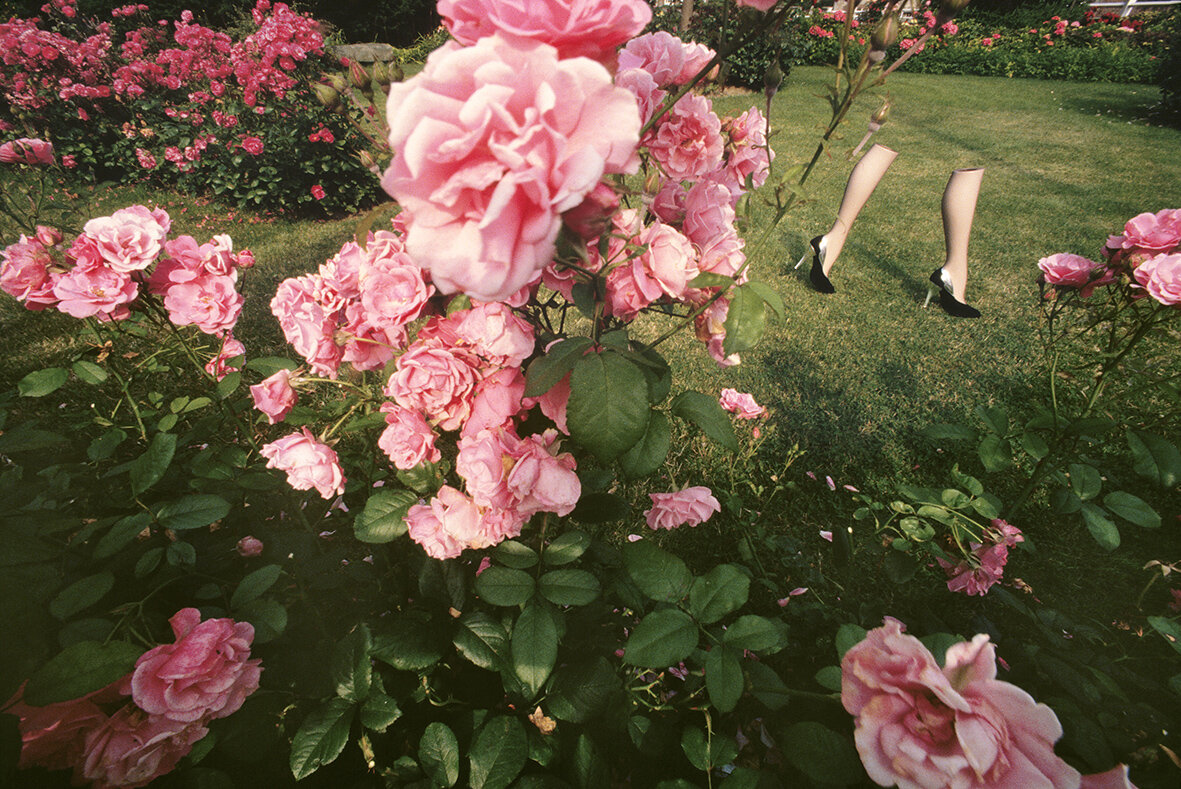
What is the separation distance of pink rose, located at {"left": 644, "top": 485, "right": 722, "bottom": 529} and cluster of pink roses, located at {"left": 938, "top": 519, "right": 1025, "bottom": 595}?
60cm

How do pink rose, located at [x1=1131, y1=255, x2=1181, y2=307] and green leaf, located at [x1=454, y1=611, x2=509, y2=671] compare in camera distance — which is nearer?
green leaf, located at [x1=454, y1=611, x2=509, y2=671]

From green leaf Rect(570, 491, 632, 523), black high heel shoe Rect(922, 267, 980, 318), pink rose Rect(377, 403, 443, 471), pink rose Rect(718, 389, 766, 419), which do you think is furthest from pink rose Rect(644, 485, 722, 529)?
black high heel shoe Rect(922, 267, 980, 318)

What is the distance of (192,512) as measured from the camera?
3.09ft

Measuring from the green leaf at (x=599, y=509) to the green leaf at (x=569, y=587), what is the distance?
12 cm

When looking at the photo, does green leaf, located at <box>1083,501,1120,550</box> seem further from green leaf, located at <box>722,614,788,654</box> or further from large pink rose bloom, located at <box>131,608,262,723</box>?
large pink rose bloom, located at <box>131,608,262,723</box>

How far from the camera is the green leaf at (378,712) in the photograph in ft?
2.74

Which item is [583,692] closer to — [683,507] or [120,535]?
[683,507]

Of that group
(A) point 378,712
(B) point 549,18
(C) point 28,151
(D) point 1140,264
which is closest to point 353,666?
(A) point 378,712

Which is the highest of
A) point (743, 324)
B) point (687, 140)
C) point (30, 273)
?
point (687, 140)

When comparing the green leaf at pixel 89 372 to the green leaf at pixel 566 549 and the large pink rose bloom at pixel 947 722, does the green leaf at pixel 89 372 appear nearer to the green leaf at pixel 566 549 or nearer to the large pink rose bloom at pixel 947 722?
the green leaf at pixel 566 549

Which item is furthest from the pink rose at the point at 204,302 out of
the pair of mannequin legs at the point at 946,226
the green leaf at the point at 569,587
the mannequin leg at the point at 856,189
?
the mannequin leg at the point at 856,189

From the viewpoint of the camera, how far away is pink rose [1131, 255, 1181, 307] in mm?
1045

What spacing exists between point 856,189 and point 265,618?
4336mm

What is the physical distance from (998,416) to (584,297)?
119 cm
